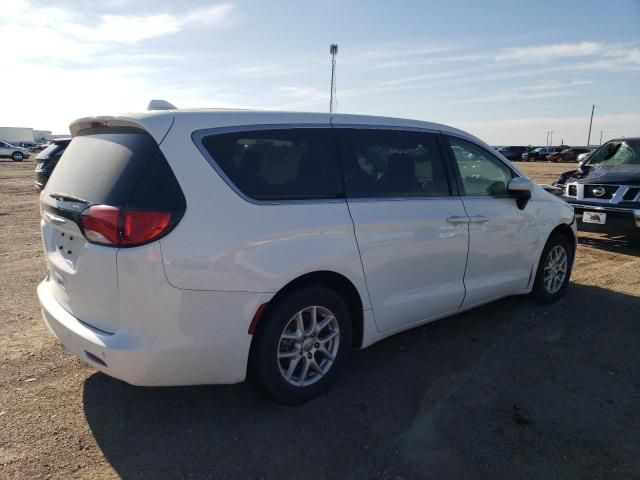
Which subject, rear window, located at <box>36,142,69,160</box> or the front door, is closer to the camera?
the front door

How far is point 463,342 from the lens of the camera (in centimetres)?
421

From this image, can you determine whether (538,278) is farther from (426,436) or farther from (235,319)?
(235,319)

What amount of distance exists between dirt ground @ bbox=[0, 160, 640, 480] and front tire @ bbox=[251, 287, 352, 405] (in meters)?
0.15

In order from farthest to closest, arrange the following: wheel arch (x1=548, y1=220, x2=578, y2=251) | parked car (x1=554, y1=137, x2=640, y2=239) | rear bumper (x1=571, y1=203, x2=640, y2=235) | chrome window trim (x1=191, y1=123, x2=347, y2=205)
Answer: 1. parked car (x1=554, y1=137, x2=640, y2=239)
2. rear bumper (x1=571, y1=203, x2=640, y2=235)
3. wheel arch (x1=548, y1=220, x2=578, y2=251)
4. chrome window trim (x1=191, y1=123, x2=347, y2=205)

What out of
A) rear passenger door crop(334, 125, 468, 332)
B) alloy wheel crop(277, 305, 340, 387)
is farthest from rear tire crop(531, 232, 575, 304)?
alloy wheel crop(277, 305, 340, 387)

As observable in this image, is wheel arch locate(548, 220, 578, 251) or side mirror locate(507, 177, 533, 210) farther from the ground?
side mirror locate(507, 177, 533, 210)

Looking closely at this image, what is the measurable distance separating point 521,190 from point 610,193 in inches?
171

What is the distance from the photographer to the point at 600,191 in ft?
25.9

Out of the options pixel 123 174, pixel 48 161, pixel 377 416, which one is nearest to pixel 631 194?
pixel 377 416

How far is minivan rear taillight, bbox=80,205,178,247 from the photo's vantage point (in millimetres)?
2492

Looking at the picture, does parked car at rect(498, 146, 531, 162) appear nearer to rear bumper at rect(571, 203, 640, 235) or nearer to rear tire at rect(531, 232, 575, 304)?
rear bumper at rect(571, 203, 640, 235)

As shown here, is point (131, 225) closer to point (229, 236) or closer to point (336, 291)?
point (229, 236)

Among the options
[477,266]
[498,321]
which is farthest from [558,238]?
[477,266]

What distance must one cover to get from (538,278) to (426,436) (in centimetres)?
281
